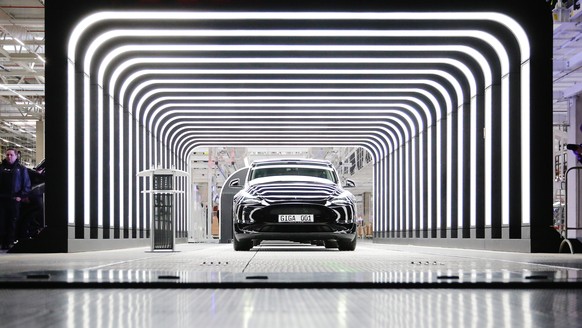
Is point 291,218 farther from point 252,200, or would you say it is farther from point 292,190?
point 252,200

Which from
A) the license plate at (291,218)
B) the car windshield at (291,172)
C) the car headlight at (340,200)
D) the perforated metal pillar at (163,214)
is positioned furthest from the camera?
the car windshield at (291,172)

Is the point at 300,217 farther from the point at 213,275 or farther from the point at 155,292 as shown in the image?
the point at 155,292

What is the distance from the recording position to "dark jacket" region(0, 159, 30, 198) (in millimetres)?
12891

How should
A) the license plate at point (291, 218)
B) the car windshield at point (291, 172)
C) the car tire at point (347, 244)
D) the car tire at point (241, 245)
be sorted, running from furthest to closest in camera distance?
the car windshield at point (291, 172), the car tire at point (347, 244), the car tire at point (241, 245), the license plate at point (291, 218)

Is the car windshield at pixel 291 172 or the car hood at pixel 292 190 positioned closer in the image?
the car hood at pixel 292 190

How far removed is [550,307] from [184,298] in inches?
61.1

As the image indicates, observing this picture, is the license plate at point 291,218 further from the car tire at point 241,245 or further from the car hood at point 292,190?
the car tire at point 241,245

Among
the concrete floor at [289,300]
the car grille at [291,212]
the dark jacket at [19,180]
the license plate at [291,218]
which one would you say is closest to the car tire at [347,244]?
the car grille at [291,212]

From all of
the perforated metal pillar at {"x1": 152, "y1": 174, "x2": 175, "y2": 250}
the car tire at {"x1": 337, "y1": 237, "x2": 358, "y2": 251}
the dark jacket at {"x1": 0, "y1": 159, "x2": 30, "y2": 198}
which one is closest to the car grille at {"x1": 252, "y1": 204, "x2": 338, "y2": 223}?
the car tire at {"x1": 337, "y1": 237, "x2": 358, "y2": 251}

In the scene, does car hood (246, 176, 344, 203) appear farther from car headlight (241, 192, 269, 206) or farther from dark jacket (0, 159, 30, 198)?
dark jacket (0, 159, 30, 198)

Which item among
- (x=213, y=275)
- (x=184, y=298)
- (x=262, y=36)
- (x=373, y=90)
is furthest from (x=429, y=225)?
(x=184, y=298)

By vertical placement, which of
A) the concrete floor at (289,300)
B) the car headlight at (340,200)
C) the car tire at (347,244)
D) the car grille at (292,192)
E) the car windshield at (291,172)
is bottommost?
the car tire at (347,244)

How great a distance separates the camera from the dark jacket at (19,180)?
12.9 metres

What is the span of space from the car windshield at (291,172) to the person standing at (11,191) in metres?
3.97
